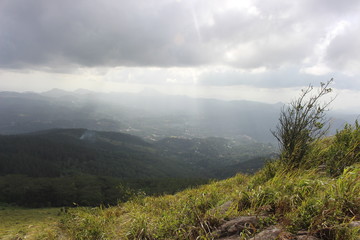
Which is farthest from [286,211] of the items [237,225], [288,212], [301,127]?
[301,127]

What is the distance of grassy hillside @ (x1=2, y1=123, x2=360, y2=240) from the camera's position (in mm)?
2975

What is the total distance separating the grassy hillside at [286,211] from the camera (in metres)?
2.97

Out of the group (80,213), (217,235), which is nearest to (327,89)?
(217,235)

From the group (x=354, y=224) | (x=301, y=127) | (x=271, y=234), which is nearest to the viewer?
(x=354, y=224)

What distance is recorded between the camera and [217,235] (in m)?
3.56

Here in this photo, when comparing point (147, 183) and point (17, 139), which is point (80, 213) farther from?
point (17, 139)

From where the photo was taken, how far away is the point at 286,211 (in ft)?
11.6

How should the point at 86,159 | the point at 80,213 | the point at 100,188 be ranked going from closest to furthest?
the point at 80,213 < the point at 100,188 < the point at 86,159

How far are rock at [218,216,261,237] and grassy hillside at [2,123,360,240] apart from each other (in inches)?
1.7

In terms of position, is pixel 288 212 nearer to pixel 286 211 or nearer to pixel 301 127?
pixel 286 211

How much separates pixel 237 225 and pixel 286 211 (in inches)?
36.8

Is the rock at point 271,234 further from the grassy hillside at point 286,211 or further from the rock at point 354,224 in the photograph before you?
the rock at point 354,224

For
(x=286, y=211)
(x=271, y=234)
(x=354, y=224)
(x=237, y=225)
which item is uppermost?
(x=354, y=224)

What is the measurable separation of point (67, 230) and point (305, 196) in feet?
20.7
